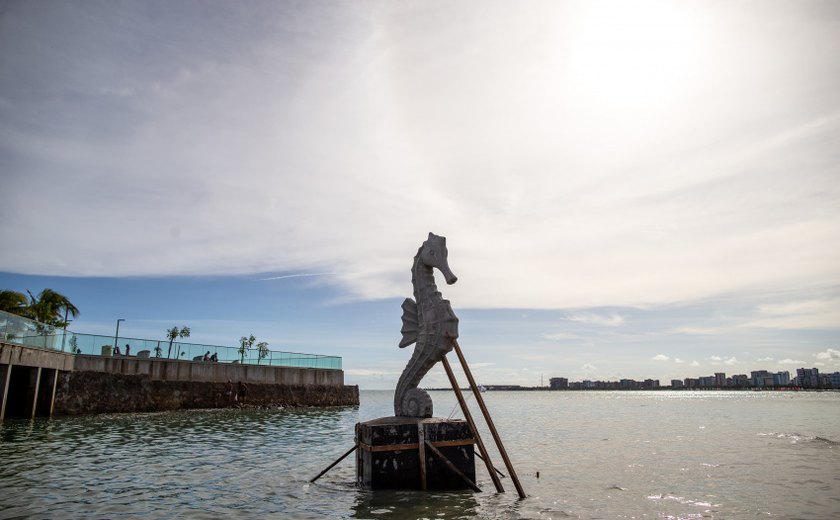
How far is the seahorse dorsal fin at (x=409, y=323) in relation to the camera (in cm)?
1167

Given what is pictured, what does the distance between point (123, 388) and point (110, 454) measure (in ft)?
59.6

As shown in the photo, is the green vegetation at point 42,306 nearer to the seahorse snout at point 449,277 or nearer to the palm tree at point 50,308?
the palm tree at point 50,308

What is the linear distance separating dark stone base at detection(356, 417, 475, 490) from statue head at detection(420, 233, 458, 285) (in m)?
2.97

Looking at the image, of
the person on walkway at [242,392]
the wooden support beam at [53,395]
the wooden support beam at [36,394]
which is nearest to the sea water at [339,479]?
the wooden support beam at [36,394]

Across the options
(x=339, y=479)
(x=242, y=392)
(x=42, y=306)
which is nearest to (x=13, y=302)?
(x=42, y=306)

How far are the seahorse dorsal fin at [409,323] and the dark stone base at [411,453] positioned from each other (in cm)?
188

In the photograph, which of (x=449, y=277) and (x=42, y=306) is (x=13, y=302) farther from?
(x=449, y=277)

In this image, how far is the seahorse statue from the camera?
429 inches

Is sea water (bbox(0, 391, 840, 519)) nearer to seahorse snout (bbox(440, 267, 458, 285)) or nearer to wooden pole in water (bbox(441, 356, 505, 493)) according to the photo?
wooden pole in water (bbox(441, 356, 505, 493))

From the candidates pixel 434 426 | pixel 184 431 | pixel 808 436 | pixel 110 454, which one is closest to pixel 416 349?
pixel 434 426

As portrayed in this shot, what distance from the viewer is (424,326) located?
11242 mm

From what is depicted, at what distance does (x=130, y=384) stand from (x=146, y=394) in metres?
1.17

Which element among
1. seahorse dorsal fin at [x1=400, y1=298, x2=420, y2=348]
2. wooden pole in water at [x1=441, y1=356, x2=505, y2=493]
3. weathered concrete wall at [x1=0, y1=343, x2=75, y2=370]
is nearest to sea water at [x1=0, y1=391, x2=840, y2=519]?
wooden pole in water at [x1=441, y1=356, x2=505, y2=493]

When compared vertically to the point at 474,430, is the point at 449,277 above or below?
above
